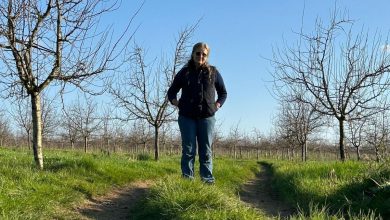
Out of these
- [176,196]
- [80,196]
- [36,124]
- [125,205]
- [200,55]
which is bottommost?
[125,205]

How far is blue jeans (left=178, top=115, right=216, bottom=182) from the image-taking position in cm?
650

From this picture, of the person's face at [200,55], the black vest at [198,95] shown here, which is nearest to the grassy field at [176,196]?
the black vest at [198,95]

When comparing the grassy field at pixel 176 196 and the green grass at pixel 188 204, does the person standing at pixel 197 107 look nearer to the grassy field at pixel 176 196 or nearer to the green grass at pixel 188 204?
the grassy field at pixel 176 196

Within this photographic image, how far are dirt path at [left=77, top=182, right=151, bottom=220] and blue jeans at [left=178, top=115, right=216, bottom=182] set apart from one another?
35.2 inches

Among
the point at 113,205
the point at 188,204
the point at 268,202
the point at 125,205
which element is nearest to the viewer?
the point at 188,204

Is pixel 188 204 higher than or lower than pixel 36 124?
lower

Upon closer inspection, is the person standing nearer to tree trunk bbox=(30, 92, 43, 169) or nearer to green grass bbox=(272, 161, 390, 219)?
green grass bbox=(272, 161, 390, 219)

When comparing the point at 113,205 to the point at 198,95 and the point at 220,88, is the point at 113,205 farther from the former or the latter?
the point at 220,88

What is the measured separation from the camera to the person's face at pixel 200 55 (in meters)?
6.46

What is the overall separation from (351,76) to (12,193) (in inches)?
368

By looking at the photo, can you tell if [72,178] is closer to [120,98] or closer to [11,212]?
[11,212]

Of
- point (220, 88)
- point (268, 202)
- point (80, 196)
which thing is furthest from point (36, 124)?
point (268, 202)

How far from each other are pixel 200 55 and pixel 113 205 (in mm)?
2595

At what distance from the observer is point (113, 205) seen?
6066mm
